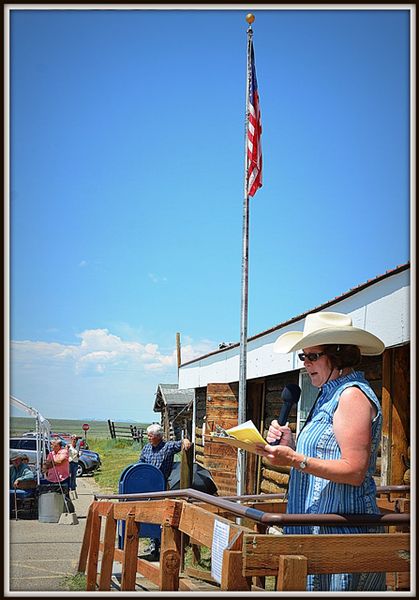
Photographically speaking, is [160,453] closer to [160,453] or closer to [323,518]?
[160,453]

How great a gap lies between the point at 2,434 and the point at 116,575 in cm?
390

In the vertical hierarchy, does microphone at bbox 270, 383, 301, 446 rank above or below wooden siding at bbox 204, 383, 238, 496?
above

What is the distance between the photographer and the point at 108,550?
4.90 meters

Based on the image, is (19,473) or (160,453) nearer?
(160,453)

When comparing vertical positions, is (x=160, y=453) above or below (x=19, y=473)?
above

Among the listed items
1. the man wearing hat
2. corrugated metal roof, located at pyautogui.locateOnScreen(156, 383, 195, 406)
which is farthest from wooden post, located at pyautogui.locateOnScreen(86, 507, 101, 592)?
corrugated metal roof, located at pyautogui.locateOnScreen(156, 383, 195, 406)

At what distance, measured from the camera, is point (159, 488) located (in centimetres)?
721

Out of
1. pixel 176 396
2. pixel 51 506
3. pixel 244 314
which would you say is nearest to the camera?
pixel 244 314

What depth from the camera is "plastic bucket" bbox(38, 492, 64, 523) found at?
10297 millimetres

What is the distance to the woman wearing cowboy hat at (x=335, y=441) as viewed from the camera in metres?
2.42

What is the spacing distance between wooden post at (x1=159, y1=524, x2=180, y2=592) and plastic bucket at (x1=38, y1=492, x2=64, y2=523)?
22.5ft

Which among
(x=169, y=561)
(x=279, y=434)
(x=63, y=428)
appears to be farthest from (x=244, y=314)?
(x=63, y=428)

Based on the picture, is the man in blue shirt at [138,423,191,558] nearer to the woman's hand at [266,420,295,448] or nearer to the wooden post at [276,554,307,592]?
the woman's hand at [266,420,295,448]

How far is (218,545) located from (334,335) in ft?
3.01
